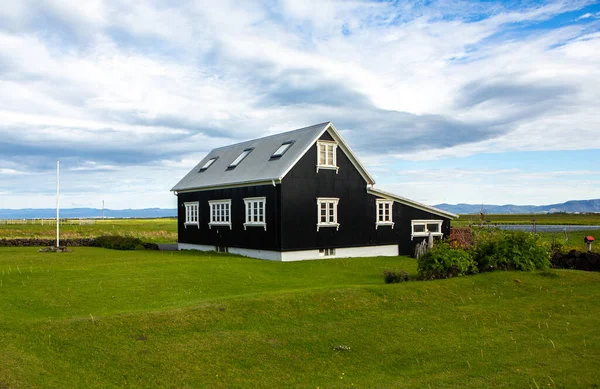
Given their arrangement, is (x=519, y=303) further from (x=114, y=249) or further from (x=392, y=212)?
(x=114, y=249)

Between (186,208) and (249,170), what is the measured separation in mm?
10117

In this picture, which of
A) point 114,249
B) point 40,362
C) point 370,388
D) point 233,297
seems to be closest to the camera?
point 370,388

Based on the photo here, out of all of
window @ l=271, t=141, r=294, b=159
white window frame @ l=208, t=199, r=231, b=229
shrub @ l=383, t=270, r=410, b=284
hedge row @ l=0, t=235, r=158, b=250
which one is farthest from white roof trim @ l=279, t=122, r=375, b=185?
hedge row @ l=0, t=235, r=158, b=250

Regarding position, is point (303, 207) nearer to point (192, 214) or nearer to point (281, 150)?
point (281, 150)

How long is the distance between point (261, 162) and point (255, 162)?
3.11ft

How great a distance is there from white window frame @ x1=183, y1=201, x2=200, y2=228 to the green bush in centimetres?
2409

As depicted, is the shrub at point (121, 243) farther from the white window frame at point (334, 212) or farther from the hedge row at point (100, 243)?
the white window frame at point (334, 212)

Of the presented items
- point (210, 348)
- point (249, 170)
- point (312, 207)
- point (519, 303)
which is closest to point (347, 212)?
point (312, 207)

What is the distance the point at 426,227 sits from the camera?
39875 mm

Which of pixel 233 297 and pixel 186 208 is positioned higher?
pixel 186 208

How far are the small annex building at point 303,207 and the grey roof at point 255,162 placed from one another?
10cm

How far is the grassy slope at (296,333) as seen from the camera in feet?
38.1

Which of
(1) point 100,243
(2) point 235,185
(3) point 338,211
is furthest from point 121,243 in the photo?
(3) point 338,211

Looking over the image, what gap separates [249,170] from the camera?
119 ft
